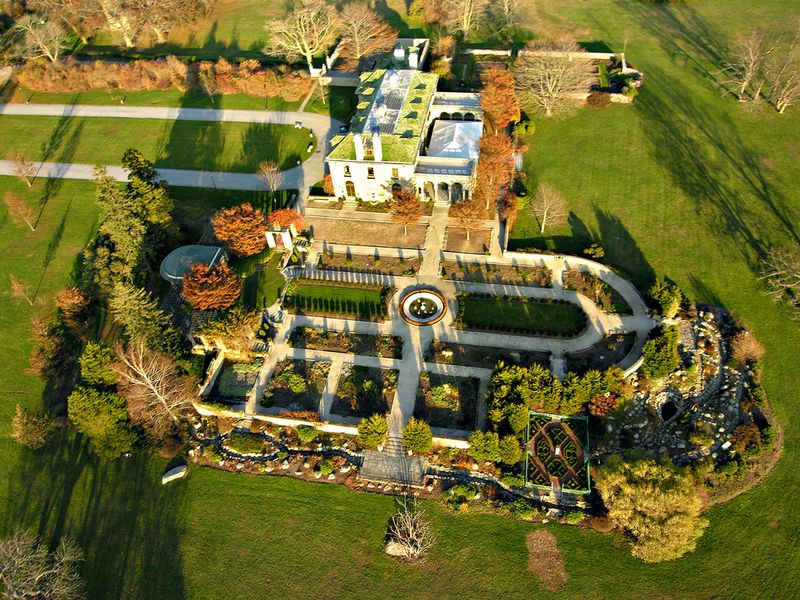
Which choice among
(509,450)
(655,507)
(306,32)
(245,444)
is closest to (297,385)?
Answer: (245,444)

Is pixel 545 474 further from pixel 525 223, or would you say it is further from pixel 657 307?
pixel 525 223

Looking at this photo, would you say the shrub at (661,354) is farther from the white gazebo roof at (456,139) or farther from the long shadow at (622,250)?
the white gazebo roof at (456,139)

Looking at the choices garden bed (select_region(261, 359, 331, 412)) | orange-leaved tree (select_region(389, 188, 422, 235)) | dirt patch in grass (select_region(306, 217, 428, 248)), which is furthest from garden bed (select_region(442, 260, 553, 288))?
garden bed (select_region(261, 359, 331, 412))

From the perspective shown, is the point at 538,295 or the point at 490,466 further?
the point at 538,295

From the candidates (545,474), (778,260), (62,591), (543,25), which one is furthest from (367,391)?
(543,25)

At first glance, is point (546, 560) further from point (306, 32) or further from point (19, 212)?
point (306, 32)

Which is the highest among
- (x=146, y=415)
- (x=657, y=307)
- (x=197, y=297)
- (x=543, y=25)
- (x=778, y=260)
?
(x=543, y=25)

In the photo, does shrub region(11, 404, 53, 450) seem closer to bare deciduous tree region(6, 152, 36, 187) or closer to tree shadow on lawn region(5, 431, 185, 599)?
tree shadow on lawn region(5, 431, 185, 599)
